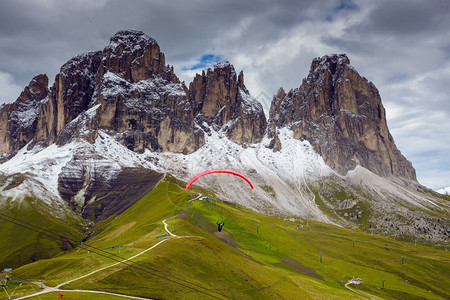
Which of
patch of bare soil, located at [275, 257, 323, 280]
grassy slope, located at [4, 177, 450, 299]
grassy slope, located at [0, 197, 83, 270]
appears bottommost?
grassy slope, located at [0, 197, 83, 270]

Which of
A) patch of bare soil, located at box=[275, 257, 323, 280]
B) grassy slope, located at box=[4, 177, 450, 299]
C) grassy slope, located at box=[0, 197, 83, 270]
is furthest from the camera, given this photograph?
grassy slope, located at box=[0, 197, 83, 270]

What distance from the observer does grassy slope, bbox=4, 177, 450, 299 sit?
67.4m

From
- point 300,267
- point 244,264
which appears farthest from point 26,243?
point 300,267

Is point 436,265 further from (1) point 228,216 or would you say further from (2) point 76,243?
(2) point 76,243

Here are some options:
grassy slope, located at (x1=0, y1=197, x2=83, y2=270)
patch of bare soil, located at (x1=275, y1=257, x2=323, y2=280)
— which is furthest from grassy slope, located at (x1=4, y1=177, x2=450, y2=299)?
grassy slope, located at (x1=0, y1=197, x2=83, y2=270)

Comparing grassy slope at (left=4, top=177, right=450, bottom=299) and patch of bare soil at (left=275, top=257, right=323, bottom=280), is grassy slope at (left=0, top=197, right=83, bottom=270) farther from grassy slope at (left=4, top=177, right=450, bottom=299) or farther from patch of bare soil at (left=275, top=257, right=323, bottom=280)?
patch of bare soil at (left=275, top=257, right=323, bottom=280)

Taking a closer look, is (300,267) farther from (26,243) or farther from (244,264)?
(26,243)

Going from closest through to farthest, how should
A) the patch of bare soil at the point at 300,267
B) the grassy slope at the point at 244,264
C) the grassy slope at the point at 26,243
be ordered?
the grassy slope at the point at 244,264 → the patch of bare soil at the point at 300,267 → the grassy slope at the point at 26,243

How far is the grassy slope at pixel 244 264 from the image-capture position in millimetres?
67375

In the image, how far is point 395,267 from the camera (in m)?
143

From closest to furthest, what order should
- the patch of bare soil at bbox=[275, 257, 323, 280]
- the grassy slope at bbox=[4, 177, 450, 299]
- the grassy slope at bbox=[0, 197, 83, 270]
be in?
the grassy slope at bbox=[4, 177, 450, 299] < the patch of bare soil at bbox=[275, 257, 323, 280] < the grassy slope at bbox=[0, 197, 83, 270]

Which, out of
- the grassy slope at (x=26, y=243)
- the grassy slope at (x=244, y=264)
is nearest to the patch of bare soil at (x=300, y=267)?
the grassy slope at (x=244, y=264)

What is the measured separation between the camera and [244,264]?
90.5 meters

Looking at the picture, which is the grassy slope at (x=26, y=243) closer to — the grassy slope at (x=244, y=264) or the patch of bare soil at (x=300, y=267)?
the grassy slope at (x=244, y=264)
